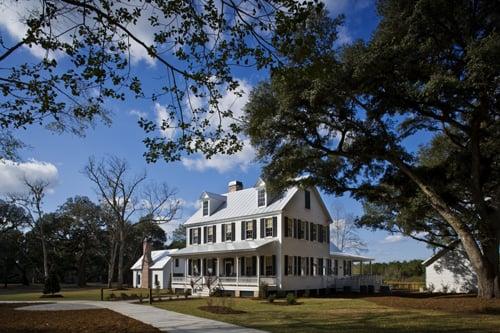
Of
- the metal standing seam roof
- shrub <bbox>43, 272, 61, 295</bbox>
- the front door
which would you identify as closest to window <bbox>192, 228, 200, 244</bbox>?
the metal standing seam roof

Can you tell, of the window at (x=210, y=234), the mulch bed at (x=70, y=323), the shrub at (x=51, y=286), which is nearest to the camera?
the mulch bed at (x=70, y=323)

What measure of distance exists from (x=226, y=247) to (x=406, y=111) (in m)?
17.0

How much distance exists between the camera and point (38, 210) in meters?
48.8

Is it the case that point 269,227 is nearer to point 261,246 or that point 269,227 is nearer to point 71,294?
point 261,246

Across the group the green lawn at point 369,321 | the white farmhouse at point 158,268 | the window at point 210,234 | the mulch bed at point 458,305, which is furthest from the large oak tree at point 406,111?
the white farmhouse at point 158,268

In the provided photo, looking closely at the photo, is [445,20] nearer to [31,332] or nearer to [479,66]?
[479,66]

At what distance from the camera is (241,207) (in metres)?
36.0

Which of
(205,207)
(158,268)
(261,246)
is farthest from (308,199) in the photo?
(158,268)

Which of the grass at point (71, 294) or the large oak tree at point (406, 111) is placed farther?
the grass at point (71, 294)

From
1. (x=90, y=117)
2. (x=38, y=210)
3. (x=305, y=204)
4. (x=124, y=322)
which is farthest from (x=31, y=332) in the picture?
(x=38, y=210)

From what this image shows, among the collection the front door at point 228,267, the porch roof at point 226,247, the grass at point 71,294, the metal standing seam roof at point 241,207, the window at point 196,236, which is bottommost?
the grass at point 71,294

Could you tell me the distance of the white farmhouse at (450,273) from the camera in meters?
35.9

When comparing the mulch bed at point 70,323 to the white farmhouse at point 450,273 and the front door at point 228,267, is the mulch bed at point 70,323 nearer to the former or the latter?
the front door at point 228,267

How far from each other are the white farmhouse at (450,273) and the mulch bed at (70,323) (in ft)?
88.7
